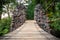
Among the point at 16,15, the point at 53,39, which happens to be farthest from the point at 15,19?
the point at 53,39

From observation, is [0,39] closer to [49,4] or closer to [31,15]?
[49,4]

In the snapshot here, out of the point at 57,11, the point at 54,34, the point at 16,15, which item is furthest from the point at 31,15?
the point at 57,11

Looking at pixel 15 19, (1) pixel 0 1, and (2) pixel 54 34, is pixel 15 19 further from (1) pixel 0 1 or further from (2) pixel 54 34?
(1) pixel 0 1

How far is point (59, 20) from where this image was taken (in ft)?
23.1

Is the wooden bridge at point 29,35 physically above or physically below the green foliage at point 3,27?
below

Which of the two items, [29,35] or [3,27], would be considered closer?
[3,27]

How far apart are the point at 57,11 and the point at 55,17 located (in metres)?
0.26

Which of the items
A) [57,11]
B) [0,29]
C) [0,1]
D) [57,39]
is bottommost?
[57,39]

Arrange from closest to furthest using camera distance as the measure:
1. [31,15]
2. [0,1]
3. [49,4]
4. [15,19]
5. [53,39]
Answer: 1. [0,1]
2. [53,39]
3. [49,4]
4. [15,19]
5. [31,15]

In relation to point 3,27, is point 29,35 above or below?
below

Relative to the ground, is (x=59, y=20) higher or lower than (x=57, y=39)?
higher

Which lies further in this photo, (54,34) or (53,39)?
(54,34)

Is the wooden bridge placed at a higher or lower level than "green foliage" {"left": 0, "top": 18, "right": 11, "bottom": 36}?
lower

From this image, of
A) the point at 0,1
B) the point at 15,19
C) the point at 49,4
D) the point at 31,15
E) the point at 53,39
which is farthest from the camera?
the point at 31,15
